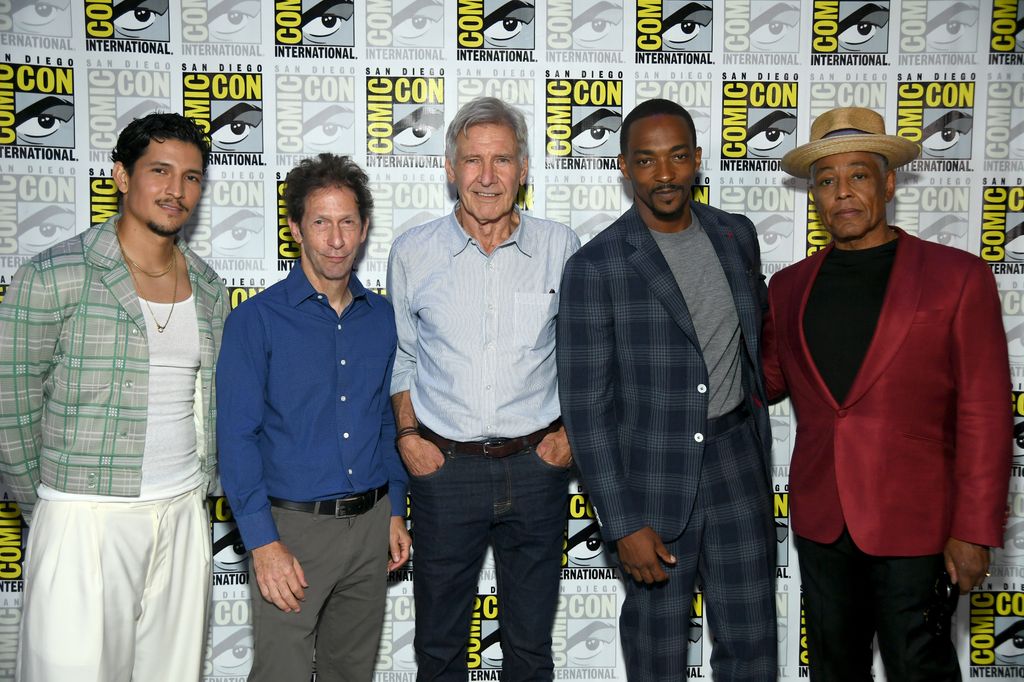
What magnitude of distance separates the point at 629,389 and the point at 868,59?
1.89 meters

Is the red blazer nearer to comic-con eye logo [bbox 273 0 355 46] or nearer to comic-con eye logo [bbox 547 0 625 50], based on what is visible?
comic-con eye logo [bbox 547 0 625 50]

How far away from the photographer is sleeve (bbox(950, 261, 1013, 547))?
2047 mm

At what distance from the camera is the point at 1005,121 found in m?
2.96

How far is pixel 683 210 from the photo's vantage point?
90.4 inches

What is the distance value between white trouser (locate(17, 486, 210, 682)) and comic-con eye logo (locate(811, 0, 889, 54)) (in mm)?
2973

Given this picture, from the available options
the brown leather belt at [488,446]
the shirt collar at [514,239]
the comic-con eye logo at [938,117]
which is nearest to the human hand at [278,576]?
the brown leather belt at [488,446]

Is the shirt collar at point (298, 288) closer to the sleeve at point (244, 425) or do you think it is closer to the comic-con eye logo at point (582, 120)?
the sleeve at point (244, 425)

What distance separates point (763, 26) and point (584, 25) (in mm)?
752

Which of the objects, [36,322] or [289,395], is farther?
[289,395]

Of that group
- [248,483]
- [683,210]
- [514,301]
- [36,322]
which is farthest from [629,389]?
[36,322]

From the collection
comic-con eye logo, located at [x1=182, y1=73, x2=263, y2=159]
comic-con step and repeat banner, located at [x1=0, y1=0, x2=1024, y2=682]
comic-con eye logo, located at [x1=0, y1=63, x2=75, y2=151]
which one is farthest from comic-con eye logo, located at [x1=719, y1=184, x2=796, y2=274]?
comic-con eye logo, located at [x1=0, y1=63, x2=75, y2=151]

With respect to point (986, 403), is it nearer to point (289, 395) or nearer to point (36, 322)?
point (289, 395)

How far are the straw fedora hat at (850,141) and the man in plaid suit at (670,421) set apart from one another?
45 cm

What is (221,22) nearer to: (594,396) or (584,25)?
(584,25)
